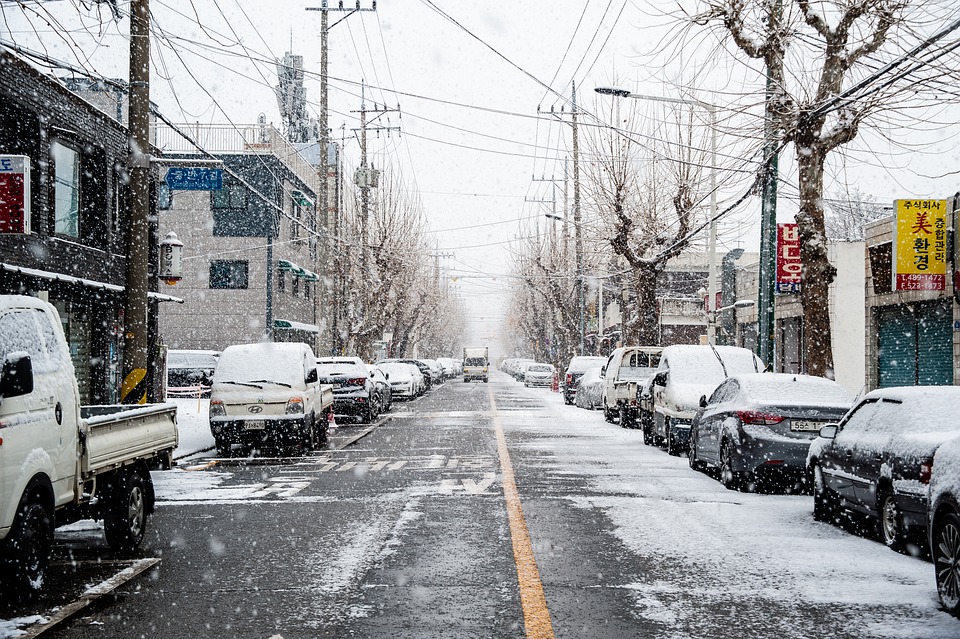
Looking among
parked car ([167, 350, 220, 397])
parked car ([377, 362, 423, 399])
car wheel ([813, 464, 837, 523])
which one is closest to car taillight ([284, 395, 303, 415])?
car wheel ([813, 464, 837, 523])

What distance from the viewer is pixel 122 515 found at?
28.8 feet

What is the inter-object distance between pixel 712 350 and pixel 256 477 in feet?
31.9

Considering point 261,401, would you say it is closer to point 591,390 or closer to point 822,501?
point 822,501

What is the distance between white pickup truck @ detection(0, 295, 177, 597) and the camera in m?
6.73

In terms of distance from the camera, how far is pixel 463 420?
2800 centimetres

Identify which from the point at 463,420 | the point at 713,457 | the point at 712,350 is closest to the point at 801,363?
the point at 463,420

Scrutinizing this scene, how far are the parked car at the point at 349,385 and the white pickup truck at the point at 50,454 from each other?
17175mm

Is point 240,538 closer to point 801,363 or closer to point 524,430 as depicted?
point 524,430

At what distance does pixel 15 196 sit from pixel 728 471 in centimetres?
1166

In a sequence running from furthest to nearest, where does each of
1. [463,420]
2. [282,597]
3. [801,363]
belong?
[801,363] → [463,420] → [282,597]

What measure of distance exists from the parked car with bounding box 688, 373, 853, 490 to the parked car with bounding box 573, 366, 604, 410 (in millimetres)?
18409

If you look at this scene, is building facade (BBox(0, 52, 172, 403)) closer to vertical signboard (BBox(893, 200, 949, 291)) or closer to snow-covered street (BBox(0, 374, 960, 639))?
snow-covered street (BBox(0, 374, 960, 639))

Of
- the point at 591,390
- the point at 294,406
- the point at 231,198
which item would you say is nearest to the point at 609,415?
the point at 591,390

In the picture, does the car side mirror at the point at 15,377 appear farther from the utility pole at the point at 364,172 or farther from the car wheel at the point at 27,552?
the utility pole at the point at 364,172
